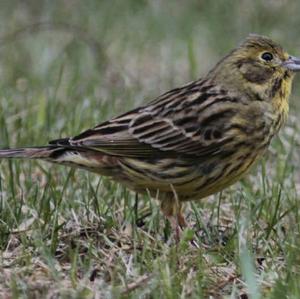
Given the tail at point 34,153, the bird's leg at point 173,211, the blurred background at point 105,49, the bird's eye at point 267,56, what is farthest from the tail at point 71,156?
the blurred background at point 105,49

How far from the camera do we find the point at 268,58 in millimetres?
6637

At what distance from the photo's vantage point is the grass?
5152 millimetres

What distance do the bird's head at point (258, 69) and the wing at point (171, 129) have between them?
0.44 feet

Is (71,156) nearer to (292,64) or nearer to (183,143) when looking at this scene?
(183,143)

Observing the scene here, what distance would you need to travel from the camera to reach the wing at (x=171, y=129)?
623 centimetres

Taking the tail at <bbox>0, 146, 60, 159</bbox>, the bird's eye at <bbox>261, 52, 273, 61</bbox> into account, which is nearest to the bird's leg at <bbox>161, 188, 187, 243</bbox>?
the tail at <bbox>0, 146, 60, 159</bbox>

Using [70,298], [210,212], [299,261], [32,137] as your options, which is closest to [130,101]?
[32,137]

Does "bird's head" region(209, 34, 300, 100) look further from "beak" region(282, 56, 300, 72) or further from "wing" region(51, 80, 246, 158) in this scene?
"wing" region(51, 80, 246, 158)

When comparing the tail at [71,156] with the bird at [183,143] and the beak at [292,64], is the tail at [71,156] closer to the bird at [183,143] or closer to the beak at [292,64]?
the bird at [183,143]

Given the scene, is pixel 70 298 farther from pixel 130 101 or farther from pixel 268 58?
pixel 130 101

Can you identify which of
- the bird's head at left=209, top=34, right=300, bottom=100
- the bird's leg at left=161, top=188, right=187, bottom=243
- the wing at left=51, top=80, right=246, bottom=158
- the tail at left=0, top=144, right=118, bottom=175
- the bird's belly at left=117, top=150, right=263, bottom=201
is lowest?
the bird's leg at left=161, top=188, right=187, bottom=243

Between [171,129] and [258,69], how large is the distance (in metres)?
0.65

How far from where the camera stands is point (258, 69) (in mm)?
6602

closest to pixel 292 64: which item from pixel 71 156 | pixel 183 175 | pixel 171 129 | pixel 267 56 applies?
pixel 267 56
